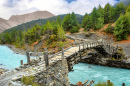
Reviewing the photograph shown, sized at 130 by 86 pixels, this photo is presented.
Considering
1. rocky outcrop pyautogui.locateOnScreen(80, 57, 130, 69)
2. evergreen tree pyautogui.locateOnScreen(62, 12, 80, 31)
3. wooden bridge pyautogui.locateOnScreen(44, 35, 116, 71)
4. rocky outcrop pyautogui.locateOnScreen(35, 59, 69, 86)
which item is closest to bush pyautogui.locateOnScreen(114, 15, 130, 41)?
wooden bridge pyautogui.locateOnScreen(44, 35, 116, 71)

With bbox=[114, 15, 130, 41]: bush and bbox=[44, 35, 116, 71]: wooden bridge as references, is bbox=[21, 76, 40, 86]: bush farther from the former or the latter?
bbox=[114, 15, 130, 41]: bush

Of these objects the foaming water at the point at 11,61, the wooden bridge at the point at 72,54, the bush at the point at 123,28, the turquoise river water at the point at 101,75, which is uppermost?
the bush at the point at 123,28

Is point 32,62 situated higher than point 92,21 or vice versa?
point 92,21

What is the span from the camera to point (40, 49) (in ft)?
138

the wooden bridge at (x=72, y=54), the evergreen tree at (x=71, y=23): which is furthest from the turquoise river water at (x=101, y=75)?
the evergreen tree at (x=71, y=23)

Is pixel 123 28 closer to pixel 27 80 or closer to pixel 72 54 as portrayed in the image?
pixel 72 54

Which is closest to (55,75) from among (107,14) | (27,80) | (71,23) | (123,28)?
(27,80)

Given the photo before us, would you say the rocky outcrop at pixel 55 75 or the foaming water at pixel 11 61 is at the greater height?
the rocky outcrop at pixel 55 75

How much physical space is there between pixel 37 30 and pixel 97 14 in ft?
108

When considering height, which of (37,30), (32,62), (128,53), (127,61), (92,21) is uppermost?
(92,21)

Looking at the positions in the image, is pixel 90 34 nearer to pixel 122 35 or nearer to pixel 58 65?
pixel 122 35

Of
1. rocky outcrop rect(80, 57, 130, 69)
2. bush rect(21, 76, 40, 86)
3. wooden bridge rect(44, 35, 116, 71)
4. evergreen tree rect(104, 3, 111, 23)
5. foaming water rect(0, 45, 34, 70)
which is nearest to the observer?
bush rect(21, 76, 40, 86)

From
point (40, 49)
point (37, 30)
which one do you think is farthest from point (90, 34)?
point (37, 30)

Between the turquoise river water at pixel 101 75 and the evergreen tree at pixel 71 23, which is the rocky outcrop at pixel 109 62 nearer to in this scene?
the turquoise river water at pixel 101 75
